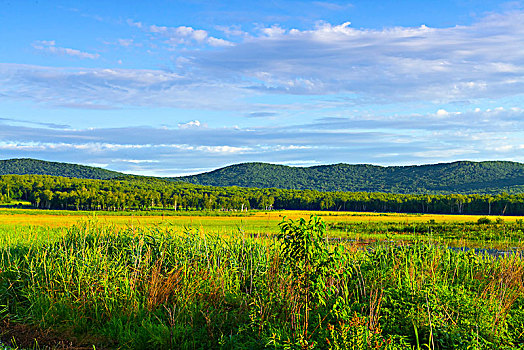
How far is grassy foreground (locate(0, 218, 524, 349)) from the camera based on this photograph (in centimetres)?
705

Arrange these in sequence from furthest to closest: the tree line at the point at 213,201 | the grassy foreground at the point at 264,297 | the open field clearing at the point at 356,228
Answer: the tree line at the point at 213,201 < the open field clearing at the point at 356,228 < the grassy foreground at the point at 264,297

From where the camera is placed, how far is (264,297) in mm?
7844

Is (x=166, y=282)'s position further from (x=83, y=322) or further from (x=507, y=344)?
(x=507, y=344)

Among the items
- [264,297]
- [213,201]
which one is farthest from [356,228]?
Answer: [213,201]

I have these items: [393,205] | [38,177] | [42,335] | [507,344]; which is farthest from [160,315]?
[38,177]

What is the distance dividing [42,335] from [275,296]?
4.52m

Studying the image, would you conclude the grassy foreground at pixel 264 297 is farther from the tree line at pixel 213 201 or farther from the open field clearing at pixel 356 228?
the tree line at pixel 213 201

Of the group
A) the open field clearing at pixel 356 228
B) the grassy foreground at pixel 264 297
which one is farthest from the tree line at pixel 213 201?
the grassy foreground at pixel 264 297

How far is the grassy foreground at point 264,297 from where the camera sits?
705cm

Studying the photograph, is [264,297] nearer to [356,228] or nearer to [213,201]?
[356,228]

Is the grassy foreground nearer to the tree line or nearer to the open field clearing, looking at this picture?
the open field clearing

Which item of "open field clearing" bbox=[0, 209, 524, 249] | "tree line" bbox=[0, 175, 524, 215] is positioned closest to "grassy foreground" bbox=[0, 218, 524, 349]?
"open field clearing" bbox=[0, 209, 524, 249]

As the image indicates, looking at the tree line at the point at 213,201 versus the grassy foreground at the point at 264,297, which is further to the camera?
the tree line at the point at 213,201

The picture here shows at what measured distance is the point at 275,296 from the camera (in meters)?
7.91
